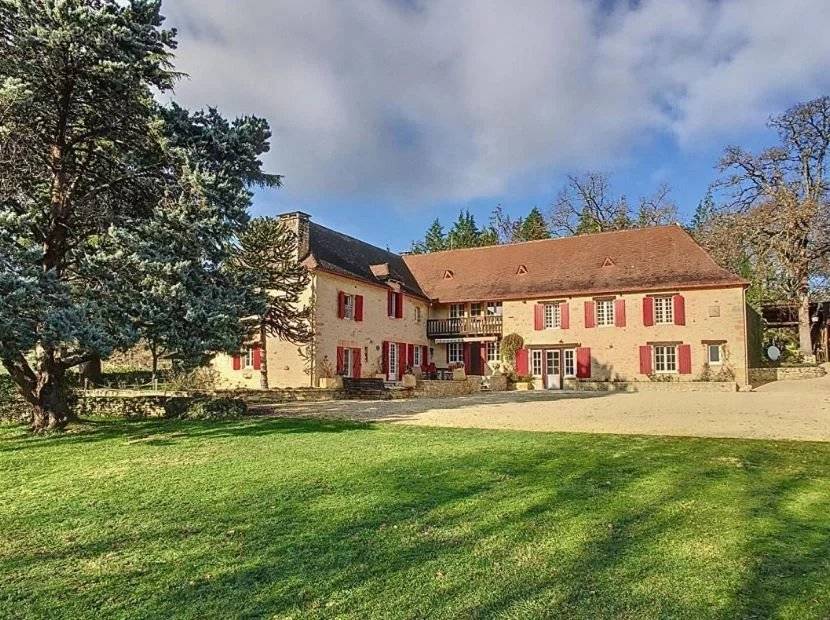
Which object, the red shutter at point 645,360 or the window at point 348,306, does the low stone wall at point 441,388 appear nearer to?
the window at point 348,306

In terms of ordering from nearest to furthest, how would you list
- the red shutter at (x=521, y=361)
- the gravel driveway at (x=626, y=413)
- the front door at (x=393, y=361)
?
the gravel driveway at (x=626, y=413)
the front door at (x=393, y=361)
the red shutter at (x=521, y=361)

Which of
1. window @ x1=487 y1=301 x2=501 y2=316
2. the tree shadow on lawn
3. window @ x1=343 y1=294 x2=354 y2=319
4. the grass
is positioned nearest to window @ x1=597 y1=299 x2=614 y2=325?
window @ x1=487 y1=301 x2=501 y2=316

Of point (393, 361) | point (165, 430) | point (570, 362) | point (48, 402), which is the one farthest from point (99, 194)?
point (570, 362)

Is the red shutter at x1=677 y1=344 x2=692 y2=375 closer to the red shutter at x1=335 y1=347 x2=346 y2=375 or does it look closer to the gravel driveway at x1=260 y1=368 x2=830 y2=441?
the gravel driveway at x1=260 y1=368 x2=830 y2=441

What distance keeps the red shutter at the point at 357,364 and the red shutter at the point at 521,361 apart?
7412 millimetres

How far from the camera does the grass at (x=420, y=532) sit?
365cm

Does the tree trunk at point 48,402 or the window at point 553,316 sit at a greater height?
the window at point 553,316

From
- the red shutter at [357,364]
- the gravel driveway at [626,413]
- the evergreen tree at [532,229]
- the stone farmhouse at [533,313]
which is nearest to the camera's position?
the gravel driveway at [626,413]

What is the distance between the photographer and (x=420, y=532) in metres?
5.00

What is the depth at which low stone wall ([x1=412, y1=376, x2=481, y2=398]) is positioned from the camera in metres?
21.3

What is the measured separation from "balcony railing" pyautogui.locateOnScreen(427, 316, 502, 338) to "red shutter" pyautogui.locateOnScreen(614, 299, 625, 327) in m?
5.22

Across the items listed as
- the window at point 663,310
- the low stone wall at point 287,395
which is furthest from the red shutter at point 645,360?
the low stone wall at point 287,395

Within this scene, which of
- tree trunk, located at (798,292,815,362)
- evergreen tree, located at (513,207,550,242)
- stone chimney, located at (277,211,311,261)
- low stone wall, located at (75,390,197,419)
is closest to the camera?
low stone wall, located at (75,390,197,419)

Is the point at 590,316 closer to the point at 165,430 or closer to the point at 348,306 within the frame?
the point at 348,306
